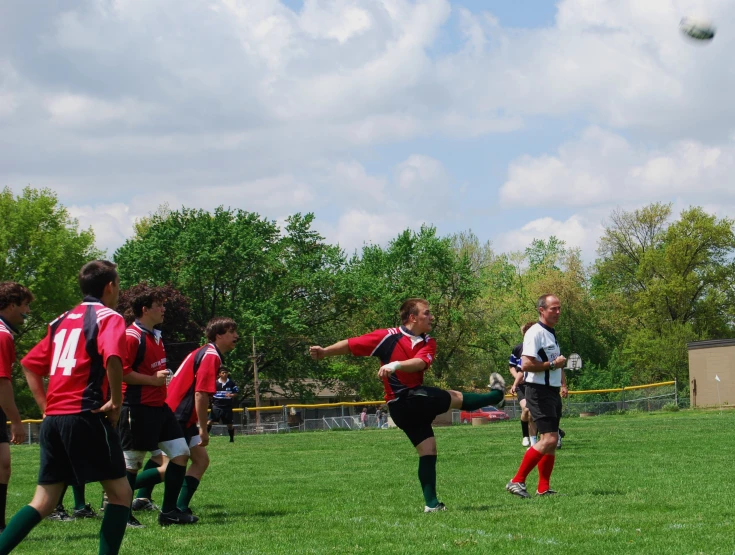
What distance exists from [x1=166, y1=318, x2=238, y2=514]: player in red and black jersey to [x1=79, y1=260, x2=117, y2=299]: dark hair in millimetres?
3019

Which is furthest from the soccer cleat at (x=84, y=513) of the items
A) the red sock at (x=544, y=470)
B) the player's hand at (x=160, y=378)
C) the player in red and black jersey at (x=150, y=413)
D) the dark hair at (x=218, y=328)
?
the red sock at (x=544, y=470)

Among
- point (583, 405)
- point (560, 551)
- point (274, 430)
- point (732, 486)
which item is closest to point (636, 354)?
point (583, 405)

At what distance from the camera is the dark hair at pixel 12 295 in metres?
8.10

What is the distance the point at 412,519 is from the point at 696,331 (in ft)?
197

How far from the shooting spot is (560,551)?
20.0ft

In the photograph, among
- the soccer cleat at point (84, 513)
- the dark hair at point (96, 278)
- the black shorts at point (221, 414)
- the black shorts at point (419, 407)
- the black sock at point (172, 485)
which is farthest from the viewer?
the black shorts at point (221, 414)

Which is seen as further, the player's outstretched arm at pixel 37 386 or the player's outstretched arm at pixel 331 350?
the player's outstretched arm at pixel 331 350

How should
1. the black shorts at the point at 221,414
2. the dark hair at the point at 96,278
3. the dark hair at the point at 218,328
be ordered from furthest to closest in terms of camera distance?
the black shorts at the point at 221,414 < the dark hair at the point at 218,328 < the dark hair at the point at 96,278

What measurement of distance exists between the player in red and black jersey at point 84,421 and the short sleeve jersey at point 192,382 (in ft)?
9.96

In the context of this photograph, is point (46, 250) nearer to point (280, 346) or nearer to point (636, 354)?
point (280, 346)

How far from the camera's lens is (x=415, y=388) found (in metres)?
8.55

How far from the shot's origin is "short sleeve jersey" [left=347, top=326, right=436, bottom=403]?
854cm

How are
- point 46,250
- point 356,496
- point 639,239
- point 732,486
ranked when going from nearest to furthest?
point 732,486 < point 356,496 < point 46,250 < point 639,239

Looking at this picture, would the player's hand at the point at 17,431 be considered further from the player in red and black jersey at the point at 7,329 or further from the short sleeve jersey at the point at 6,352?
the player in red and black jersey at the point at 7,329
